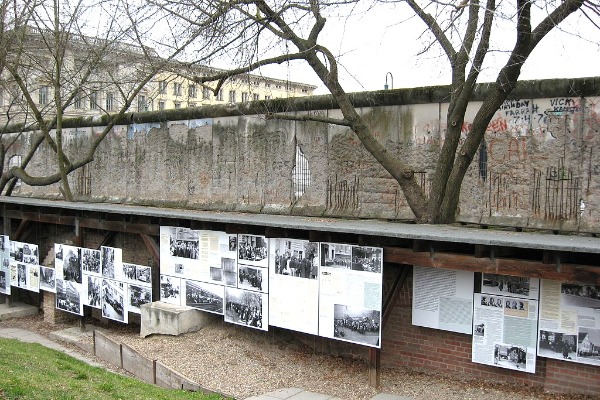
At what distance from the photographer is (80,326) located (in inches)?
539

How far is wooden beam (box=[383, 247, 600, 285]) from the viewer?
23.0 feet

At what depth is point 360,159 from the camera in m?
11.4

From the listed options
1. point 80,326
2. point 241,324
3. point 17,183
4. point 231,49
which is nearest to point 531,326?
point 241,324

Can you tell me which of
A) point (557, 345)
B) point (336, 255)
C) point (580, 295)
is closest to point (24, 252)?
point (336, 255)

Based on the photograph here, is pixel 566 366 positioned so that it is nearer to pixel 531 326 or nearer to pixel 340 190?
pixel 531 326

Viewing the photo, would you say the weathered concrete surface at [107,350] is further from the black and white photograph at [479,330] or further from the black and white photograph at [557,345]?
the black and white photograph at [557,345]

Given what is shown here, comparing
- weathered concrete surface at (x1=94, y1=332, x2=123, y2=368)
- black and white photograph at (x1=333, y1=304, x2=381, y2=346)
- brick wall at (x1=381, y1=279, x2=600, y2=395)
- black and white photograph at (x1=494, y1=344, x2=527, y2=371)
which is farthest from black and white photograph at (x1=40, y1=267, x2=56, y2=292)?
black and white photograph at (x1=494, y1=344, x2=527, y2=371)

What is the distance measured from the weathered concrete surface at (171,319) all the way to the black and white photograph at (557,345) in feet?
19.0

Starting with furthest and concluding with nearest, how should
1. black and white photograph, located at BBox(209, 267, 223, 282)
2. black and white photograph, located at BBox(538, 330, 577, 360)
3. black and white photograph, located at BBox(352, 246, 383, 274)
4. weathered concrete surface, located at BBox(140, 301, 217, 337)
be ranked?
1. weathered concrete surface, located at BBox(140, 301, 217, 337)
2. black and white photograph, located at BBox(209, 267, 223, 282)
3. black and white photograph, located at BBox(352, 246, 383, 274)
4. black and white photograph, located at BBox(538, 330, 577, 360)

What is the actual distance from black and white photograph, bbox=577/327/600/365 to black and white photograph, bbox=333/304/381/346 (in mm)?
2522

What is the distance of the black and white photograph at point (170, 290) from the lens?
1134 centimetres

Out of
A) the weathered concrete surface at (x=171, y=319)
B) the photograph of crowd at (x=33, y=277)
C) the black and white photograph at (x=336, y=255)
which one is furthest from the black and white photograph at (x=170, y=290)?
the photograph of crowd at (x=33, y=277)

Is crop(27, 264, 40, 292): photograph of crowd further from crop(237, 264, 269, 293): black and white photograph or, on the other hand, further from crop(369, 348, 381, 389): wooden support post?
crop(369, 348, 381, 389): wooden support post

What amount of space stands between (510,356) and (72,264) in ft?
30.9
